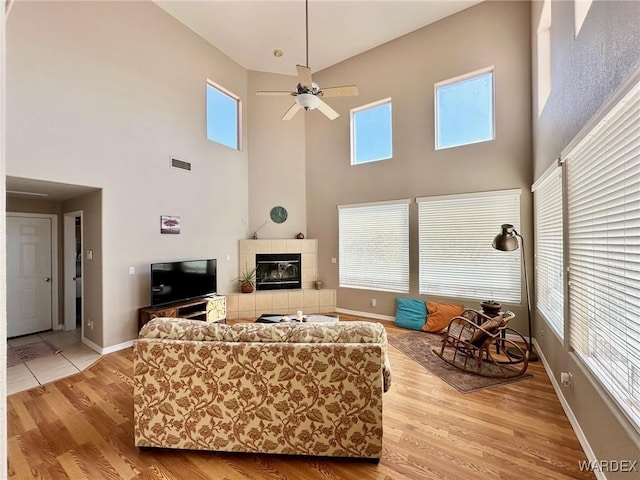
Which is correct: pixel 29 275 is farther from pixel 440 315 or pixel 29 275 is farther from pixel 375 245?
pixel 440 315

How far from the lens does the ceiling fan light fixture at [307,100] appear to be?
335cm

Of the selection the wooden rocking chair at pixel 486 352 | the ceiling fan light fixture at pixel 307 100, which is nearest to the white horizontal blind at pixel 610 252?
the wooden rocking chair at pixel 486 352

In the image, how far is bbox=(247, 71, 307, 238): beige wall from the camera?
6422 millimetres

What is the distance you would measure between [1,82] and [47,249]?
594 cm

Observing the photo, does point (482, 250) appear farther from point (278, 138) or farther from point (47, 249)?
point (47, 249)

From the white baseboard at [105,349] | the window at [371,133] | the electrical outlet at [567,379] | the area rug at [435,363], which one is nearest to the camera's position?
the electrical outlet at [567,379]

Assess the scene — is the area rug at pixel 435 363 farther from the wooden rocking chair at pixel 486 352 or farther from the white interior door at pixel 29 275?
the white interior door at pixel 29 275

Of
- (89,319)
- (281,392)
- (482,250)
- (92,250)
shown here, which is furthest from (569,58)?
(89,319)

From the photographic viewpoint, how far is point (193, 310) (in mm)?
4805

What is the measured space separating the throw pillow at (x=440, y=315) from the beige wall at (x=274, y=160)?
3.24 metres

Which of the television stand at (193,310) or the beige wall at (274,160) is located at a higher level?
the beige wall at (274,160)

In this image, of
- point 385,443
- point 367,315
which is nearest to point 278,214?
point 367,315

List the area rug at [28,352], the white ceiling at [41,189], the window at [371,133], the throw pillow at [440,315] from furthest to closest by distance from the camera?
the window at [371,133] < the throw pillow at [440,315] < the area rug at [28,352] < the white ceiling at [41,189]

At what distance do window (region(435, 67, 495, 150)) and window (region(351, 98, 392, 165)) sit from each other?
0.97 meters
